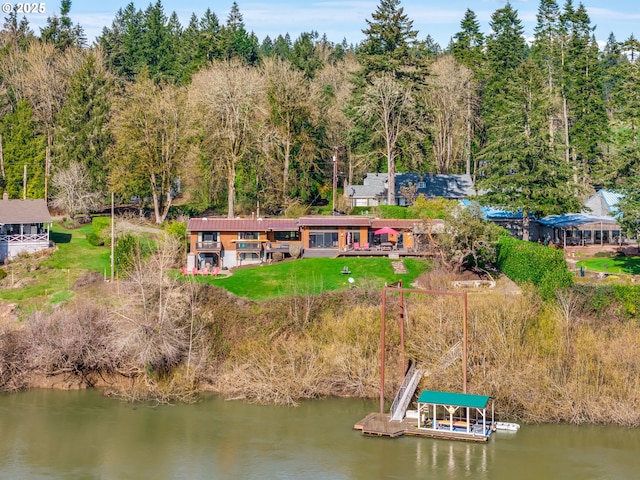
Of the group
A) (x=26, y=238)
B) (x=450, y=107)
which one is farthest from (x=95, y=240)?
(x=450, y=107)

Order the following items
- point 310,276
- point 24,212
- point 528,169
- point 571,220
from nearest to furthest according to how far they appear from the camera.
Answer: point 310,276 < point 528,169 < point 24,212 < point 571,220

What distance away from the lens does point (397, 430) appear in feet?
122

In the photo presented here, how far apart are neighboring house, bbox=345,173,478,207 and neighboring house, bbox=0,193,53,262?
28.3m

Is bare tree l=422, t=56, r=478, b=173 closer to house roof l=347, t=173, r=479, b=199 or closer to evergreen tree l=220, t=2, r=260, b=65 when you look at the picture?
house roof l=347, t=173, r=479, b=199

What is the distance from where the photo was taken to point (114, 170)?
231 feet

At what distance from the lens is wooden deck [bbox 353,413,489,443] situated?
3669cm

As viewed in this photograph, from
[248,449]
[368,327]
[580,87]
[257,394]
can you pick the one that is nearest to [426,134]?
[580,87]

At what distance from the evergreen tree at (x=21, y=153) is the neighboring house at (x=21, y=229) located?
11770mm

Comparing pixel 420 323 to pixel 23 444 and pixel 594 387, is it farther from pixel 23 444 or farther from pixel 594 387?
pixel 23 444

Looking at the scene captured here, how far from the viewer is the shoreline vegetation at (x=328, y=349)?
40.0 meters

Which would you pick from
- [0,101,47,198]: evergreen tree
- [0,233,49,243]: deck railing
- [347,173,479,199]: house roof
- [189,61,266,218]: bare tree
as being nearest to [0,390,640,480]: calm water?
[0,233,49,243]: deck railing

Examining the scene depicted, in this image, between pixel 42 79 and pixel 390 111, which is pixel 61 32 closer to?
pixel 42 79

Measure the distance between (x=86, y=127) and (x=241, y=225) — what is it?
2201cm

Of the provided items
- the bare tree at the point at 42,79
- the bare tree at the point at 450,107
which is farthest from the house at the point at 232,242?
the bare tree at the point at 450,107
